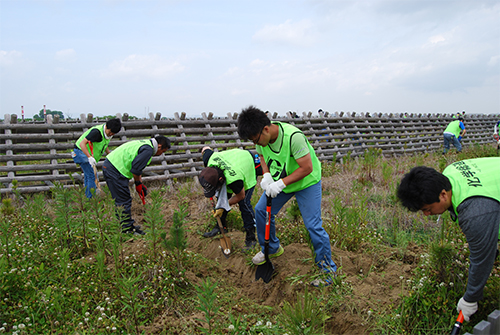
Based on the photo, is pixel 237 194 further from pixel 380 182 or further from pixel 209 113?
pixel 209 113

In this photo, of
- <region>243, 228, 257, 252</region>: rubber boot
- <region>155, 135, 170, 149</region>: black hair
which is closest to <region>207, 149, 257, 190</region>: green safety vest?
<region>243, 228, 257, 252</region>: rubber boot

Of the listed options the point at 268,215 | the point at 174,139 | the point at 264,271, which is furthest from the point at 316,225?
the point at 174,139

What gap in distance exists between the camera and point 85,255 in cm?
350

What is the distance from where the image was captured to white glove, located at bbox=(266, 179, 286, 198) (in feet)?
9.74

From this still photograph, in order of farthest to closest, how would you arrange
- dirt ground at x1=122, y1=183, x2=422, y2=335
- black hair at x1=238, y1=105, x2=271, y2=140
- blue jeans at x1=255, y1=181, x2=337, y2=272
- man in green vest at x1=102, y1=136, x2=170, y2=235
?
man in green vest at x1=102, y1=136, x2=170, y2=235 → blue jeans at x1=255, y1=181, x2=337, y2=272 → black hair at x1=238, y1=105, x2=271, y2=140 → dirt ground at x1=122, y1=183, x2=422, y2=335

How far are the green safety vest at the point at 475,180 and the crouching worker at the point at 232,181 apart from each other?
7.24 feet

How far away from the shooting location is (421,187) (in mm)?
1903

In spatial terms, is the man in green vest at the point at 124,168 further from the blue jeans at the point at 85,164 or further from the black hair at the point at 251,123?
the black hair at the point at 251,123

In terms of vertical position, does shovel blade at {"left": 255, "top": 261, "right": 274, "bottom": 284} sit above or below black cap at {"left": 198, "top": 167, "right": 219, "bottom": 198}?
below

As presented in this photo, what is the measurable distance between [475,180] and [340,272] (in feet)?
5.04

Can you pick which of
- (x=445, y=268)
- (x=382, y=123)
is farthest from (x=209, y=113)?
(x=382, y=123)

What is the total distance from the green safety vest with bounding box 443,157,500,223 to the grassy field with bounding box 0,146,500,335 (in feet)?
1.93

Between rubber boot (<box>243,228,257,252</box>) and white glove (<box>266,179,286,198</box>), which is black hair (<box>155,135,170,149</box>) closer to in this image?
rubber boot (<box>243,228,257,252</box>)

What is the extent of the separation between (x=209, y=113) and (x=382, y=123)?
26.4ft
